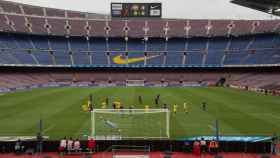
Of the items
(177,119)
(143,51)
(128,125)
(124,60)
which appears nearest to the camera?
(128,125)

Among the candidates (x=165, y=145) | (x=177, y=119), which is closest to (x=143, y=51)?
(x=177, y=119)

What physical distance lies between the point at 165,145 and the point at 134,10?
71.8 metres

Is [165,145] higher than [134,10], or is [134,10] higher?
[134,10]

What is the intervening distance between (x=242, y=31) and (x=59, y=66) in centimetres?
4551

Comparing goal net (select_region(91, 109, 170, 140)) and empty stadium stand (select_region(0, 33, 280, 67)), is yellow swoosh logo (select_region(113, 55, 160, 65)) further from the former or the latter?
goal net (select_region(91, 109, 170, 140))

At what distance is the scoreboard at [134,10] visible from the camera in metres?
88.5

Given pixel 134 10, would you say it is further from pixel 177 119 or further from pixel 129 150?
pixel 129 150

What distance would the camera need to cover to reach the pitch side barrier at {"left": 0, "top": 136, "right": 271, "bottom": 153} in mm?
19859

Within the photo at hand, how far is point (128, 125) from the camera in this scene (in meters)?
24.2

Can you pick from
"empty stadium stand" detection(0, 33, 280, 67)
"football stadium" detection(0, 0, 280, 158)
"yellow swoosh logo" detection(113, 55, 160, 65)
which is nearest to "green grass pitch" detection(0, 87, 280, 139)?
"football stadium" detection(0, 0, 280, 158)

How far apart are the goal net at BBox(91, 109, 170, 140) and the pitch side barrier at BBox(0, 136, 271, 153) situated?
5.63 feet

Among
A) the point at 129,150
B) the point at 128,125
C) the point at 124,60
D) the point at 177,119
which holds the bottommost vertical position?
the point at 124,60

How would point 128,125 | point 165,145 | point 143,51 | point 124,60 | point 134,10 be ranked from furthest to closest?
point 134,10, point 143,51, point 124,60, point 128,125, point 165,145

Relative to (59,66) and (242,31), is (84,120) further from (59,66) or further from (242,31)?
(242,31)
